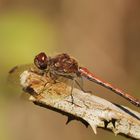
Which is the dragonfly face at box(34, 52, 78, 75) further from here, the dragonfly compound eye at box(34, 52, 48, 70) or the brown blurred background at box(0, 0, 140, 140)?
the brown blurred background at box(0, 0, 140, 140)

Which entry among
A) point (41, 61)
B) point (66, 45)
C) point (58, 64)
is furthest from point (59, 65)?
point (66, 45)

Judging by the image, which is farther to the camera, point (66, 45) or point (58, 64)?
point (66, 45)

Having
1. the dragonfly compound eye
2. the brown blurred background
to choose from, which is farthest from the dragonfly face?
the brown blurred background

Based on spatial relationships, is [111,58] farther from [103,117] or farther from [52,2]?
[103,117]

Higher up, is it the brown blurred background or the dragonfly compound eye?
the brown blurred background

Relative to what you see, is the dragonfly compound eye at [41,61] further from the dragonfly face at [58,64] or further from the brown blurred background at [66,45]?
the brown blurred background at [66,45]

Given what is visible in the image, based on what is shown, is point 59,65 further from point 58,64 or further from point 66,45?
point 66,45

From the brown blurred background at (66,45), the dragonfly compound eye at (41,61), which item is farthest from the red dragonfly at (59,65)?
the brown blurred background at (66,45)

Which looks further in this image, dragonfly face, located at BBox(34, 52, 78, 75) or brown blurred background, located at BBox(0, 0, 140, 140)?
brown blurred background, located at BBox(0, 0, 140, 140)

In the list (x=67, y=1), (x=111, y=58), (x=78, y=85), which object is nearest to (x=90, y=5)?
(x=67, y=1)
